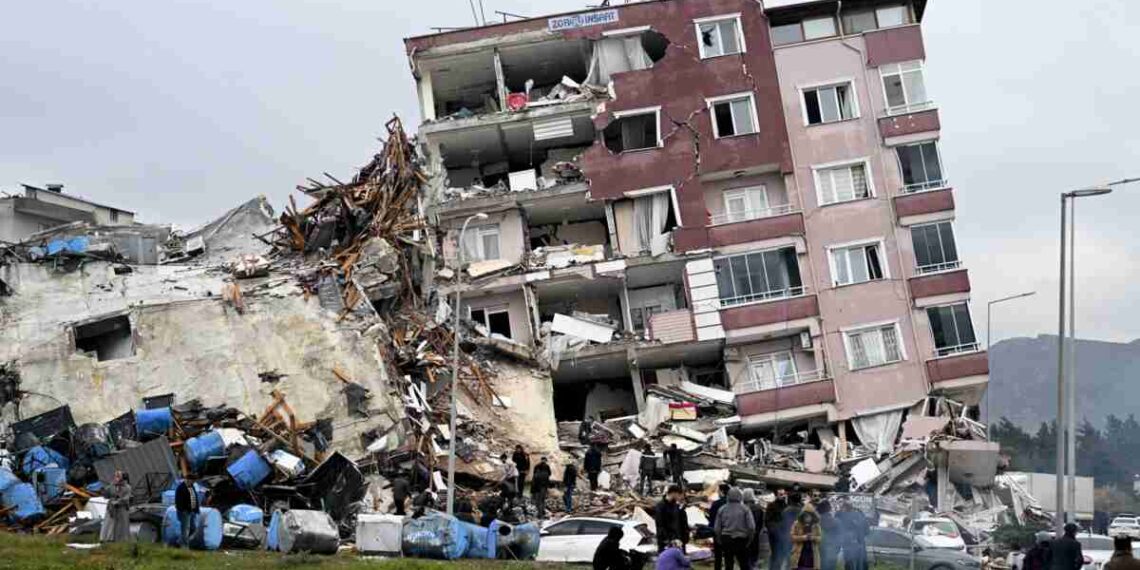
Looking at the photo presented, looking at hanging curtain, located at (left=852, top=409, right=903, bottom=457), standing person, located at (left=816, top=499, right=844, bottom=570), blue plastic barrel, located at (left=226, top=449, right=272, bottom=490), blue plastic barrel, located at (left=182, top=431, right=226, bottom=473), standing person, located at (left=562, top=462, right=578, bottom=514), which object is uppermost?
blue plastic barrel, located at (left=182, top=431, right=226, bottom=473)

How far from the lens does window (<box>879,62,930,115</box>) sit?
5453 cm

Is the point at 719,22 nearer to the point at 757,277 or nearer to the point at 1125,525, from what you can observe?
the point at 757,277

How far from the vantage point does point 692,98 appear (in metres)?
54.8

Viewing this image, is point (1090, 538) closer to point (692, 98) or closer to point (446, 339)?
point (446, 339)

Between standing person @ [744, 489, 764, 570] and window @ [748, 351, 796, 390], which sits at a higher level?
window @ [748, 351, 796, 390]

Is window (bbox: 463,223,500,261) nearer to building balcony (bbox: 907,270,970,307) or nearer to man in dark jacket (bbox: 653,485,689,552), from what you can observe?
building balcony (bbox: 907,270,970,307)

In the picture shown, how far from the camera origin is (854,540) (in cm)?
2228

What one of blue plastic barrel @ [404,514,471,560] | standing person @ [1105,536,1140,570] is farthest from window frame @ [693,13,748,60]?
standing person @ [1105,536,1140,570]

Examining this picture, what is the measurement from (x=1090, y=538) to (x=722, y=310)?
815 inches

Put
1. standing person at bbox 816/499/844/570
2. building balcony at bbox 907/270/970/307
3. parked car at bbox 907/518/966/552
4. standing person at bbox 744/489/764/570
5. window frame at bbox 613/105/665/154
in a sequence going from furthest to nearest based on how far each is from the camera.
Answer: window frame at bbox 613/105/665/154 < building balcony at bbox 907/270/970/307 < parked car at bbox 907/518/966/552 < standing person at bbox 744/489/764/570 < standing person at bbox 816/499/844/570

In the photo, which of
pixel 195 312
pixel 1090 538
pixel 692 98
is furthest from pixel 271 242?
pixel 1090 538

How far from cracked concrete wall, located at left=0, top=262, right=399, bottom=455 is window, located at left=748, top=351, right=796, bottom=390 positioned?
1748 centimetres

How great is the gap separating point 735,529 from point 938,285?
3270 cm

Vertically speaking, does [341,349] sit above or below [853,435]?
above
